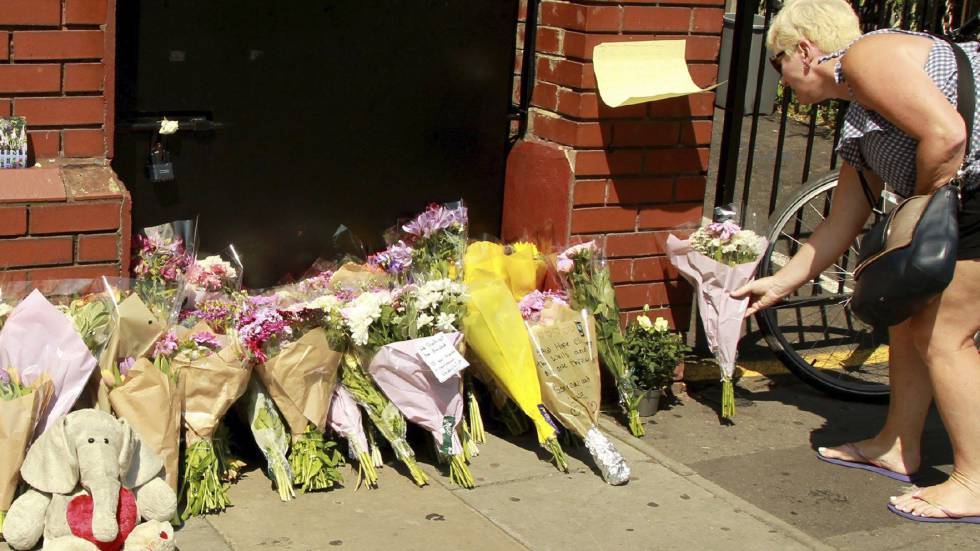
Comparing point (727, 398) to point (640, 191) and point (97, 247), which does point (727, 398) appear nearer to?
point (640, 191)

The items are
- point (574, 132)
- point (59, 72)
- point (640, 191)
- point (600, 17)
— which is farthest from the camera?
point (640, 191)

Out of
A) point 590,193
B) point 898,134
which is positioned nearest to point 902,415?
point 898,134

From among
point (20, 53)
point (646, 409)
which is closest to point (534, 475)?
point (646, 409)

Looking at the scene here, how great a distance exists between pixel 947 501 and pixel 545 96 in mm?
2167

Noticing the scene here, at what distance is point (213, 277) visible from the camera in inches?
175

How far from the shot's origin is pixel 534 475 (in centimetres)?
454

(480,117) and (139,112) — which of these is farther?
(480,117)

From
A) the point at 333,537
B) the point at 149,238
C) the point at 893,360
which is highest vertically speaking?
the point at 149,238

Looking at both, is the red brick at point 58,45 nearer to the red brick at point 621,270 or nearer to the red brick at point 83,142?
the red brick at point 83,142

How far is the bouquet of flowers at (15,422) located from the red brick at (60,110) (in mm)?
857

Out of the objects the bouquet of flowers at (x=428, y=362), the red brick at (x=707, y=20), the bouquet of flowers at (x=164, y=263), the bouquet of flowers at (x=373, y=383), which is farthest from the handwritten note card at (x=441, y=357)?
the red brick at (x=707, y=20)

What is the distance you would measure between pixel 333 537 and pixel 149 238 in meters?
1.26

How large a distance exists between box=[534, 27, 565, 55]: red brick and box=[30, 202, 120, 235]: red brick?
1862mm

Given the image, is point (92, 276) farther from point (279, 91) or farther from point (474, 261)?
point (474, 261)
